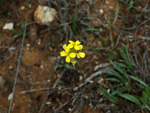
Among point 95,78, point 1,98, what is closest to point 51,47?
point 95,78

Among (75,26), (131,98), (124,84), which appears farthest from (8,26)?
(131,98)

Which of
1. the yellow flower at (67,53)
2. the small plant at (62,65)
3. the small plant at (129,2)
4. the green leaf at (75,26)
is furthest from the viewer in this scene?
the small plant at (129,2)

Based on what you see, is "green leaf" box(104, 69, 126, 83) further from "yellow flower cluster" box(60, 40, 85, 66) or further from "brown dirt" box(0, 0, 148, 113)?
"yellow flower cluster" box(60, 40, 85, 66)

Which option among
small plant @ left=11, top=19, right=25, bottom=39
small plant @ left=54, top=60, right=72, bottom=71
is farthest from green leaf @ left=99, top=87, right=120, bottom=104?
small plant @ left=11, top=19, right=25, bottom=39

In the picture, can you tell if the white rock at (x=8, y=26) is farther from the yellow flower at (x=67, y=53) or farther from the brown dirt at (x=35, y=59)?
the yellow flower at (x=67, y=53)

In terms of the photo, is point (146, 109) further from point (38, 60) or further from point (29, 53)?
point (29, 53)

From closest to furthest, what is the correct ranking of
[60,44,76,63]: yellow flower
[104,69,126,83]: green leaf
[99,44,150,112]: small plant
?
[60,44,76,63]: yellow flower < [99,44,150,112]: small plant < [104,69,126,83]: green leaf

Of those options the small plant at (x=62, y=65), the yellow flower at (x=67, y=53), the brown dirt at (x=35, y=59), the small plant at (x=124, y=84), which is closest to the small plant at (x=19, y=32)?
the brown dirt at (x=35, y=59)

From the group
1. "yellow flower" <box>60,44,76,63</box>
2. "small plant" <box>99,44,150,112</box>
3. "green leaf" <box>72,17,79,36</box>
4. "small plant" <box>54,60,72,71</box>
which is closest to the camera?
"yellow flower" <box>60,44,76,63</box>

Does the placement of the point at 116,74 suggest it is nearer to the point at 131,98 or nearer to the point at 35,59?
the point at 131,98
